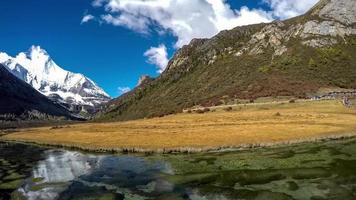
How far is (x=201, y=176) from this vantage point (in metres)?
51.9

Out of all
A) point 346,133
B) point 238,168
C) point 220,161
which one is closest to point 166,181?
point 238,168

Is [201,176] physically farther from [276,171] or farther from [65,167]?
[65,167]

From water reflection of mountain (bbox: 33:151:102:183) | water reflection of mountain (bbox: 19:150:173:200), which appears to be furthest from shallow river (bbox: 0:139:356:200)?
water reflection of mountain (bbox: 33:151:102:183)

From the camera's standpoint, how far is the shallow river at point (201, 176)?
4259 cm

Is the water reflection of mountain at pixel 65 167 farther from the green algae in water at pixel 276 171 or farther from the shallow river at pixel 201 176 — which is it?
the green algae in water at pixel 276 171

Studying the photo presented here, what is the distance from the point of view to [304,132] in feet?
275

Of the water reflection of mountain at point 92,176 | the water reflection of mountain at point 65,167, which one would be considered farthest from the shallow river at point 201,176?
the water reflection of mountain at point 65,167

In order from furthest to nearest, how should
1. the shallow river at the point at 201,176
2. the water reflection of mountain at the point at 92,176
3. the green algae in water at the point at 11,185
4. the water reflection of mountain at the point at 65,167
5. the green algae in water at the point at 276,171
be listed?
the water reflection of mountain at the point at 65,167, the green algae in water at the point at 11,185, the water reflection of mountain at the point at 92,176, the shallow river at the point at 201,176, the green algae in water at the point at 276,171

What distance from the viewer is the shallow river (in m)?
42.6

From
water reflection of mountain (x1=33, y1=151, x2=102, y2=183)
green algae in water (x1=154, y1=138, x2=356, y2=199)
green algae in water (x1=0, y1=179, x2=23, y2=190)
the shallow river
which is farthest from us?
water reflection of mountain (x1=33, y1=151, x2=102, y2=183)

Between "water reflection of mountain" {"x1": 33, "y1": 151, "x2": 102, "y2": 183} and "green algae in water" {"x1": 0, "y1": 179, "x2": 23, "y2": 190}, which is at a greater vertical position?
"water reflection of mountain" {"x1": 33, "y1": 151, "x2": 102, "y2": 183}

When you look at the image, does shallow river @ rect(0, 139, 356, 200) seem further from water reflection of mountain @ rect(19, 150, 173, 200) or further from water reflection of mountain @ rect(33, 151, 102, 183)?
water reflection of mountain @ rect(33, 151, 102, 183)

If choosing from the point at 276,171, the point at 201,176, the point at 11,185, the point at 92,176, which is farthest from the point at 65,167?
the point at 276,171

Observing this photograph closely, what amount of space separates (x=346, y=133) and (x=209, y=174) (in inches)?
1425
